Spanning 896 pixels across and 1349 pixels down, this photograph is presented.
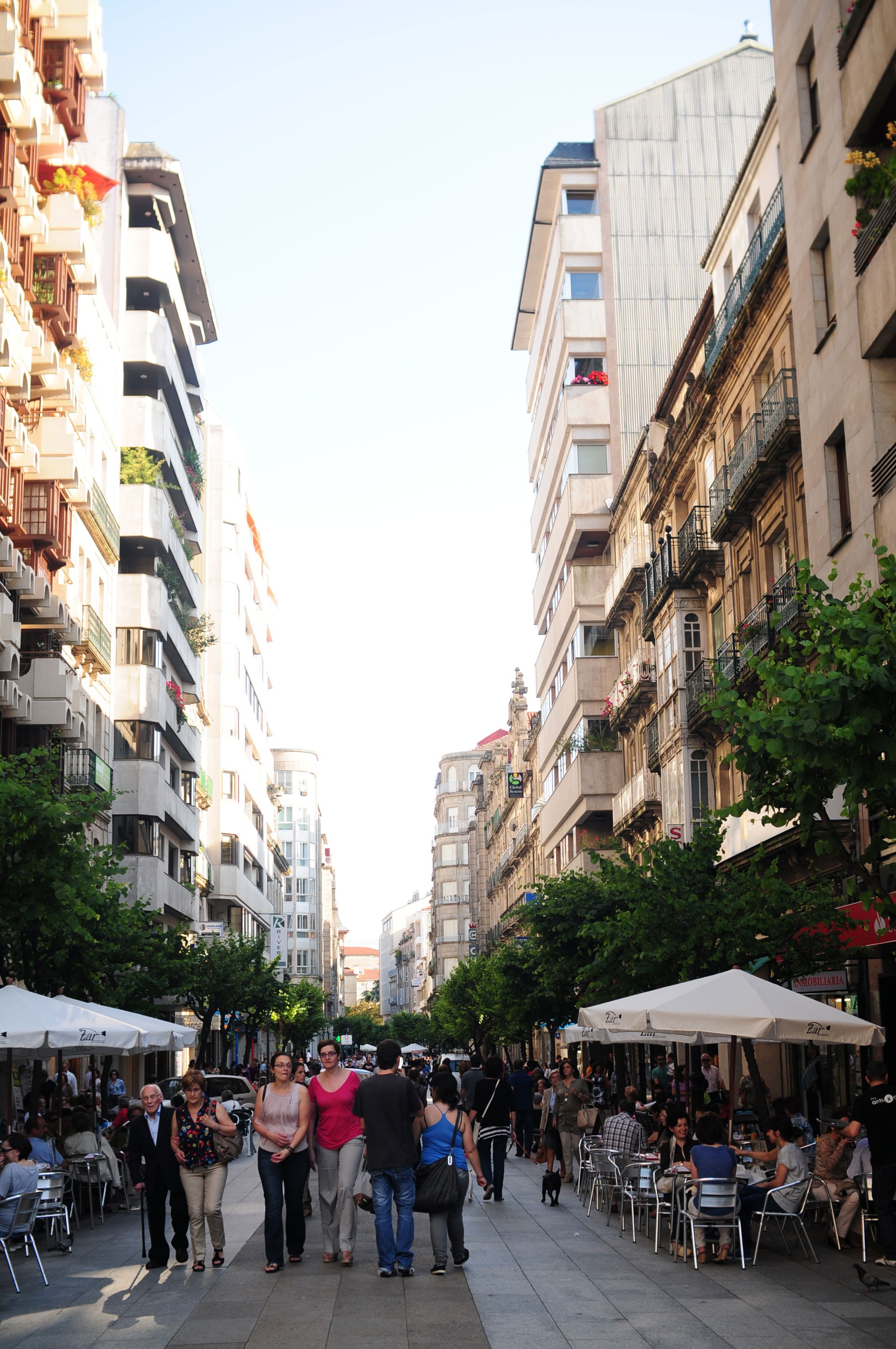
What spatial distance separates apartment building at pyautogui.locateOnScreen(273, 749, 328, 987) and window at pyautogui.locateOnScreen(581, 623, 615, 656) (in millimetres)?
100700

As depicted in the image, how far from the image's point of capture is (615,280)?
53.6 meters

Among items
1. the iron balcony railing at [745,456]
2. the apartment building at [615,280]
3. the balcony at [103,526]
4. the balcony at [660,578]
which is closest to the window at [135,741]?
the balcony at [103,526]

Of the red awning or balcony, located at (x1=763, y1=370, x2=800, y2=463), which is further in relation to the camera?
the red awning

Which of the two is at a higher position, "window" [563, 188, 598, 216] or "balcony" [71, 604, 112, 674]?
"window" [563, 188, 598, 216]

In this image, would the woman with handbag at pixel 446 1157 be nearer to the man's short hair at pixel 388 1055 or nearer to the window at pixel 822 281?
the man's short hair at pixel 388 1055

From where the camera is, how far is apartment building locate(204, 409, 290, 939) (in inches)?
2835

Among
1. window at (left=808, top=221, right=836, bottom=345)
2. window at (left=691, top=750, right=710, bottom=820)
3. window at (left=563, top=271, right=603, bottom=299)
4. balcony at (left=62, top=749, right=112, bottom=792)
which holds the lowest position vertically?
window at (left=691, top=750, right=710, bottom=820)

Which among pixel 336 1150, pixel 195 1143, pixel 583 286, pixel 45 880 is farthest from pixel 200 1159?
pixel 583 286

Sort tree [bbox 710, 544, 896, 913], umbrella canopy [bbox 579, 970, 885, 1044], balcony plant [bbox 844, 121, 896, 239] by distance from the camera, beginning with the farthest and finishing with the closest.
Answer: balcony plant [bbox 844, 121, 896, 239], umbrella canopy [bbox 579, 970, 885, 1044], tree [bbox 710, 544, 896, 913]

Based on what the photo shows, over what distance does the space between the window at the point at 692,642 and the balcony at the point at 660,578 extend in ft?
2.75

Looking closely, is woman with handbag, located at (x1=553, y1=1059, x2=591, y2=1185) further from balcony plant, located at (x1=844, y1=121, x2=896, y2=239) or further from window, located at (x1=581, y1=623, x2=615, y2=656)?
window, located at (x1=581, y1=623, x2=615, y2=656)

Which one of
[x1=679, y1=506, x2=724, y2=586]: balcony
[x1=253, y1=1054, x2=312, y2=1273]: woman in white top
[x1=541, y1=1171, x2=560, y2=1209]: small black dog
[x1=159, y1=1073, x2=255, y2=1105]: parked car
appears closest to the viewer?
[x1=253, y1=1054, x2=312, y2=1273]: woman in white top

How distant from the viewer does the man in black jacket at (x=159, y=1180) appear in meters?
13.9

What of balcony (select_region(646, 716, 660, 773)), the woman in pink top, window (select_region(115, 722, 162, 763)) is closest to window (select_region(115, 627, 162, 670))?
window (select_region(115, 722, 162, 763))
